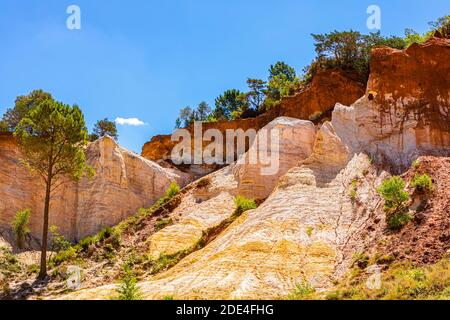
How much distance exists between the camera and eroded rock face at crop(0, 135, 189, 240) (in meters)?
37.0

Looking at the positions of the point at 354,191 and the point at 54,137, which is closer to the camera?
the point at 354,191

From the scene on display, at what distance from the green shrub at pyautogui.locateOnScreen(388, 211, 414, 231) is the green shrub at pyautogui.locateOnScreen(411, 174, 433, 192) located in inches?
45.0

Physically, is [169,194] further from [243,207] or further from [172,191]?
[243,207]

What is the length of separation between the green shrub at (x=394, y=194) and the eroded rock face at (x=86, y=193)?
64.6ft

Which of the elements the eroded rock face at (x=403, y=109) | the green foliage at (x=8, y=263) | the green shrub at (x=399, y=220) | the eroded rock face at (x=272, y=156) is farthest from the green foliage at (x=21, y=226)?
the green shrub at (x=399, y=220)

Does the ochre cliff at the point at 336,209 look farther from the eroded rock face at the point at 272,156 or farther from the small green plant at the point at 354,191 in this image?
the eroded rock face at the point at 272,156

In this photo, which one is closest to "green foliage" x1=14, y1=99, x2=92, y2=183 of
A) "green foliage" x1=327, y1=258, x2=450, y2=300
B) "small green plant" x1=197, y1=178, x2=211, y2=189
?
"small green plant" x1=197, y1=178, x2=211, y2=189

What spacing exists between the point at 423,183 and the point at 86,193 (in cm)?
2246

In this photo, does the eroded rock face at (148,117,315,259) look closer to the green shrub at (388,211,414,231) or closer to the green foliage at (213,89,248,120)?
the green shrub at (388,211,414,231)

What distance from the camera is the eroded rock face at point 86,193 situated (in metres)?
37.0

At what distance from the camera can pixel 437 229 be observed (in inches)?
783

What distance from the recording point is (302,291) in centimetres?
1827

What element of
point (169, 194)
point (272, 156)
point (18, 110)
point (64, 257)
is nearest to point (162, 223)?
point (64, 257)
